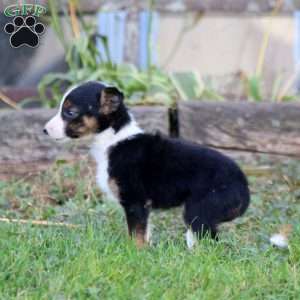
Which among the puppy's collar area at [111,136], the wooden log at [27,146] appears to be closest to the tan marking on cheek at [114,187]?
the puppy's collar area at [111,136]

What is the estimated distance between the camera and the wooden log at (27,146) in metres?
8.12

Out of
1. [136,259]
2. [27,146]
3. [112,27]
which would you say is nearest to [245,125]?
[27,146]

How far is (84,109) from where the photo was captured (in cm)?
594

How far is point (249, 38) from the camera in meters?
10.3

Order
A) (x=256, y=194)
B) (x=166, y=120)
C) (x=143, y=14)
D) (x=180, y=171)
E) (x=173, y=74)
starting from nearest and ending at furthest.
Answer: (x=180, y=171)
(x=256, y=194)
(x=166, y=120)
(x=173, y=74)
(x=143, y=14)

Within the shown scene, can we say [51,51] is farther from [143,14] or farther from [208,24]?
[208,24]

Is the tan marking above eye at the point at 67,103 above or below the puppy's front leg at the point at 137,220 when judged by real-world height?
above

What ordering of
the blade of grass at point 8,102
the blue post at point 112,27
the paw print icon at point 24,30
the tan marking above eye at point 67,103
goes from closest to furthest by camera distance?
the tan marking above eye at point 67,103 → the paw print icon at point 24,30 → the blade of grass at point 8,102 → the blue post at point 112,27

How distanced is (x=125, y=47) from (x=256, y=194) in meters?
2.92

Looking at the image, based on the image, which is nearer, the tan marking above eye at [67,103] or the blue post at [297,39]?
the tan marking above eye at [67,103]

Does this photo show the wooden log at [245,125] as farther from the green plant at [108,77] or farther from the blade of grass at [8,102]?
the blade of grass at [8,102]

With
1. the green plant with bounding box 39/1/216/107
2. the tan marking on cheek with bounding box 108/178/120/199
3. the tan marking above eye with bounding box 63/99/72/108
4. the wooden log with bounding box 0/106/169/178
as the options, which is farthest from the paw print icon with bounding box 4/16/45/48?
the tan marking on cheek with bounding box 108/178/120/199

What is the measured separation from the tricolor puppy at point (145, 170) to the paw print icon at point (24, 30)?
192 cm

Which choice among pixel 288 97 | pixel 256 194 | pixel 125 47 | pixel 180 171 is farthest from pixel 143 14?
pixel 180 171
